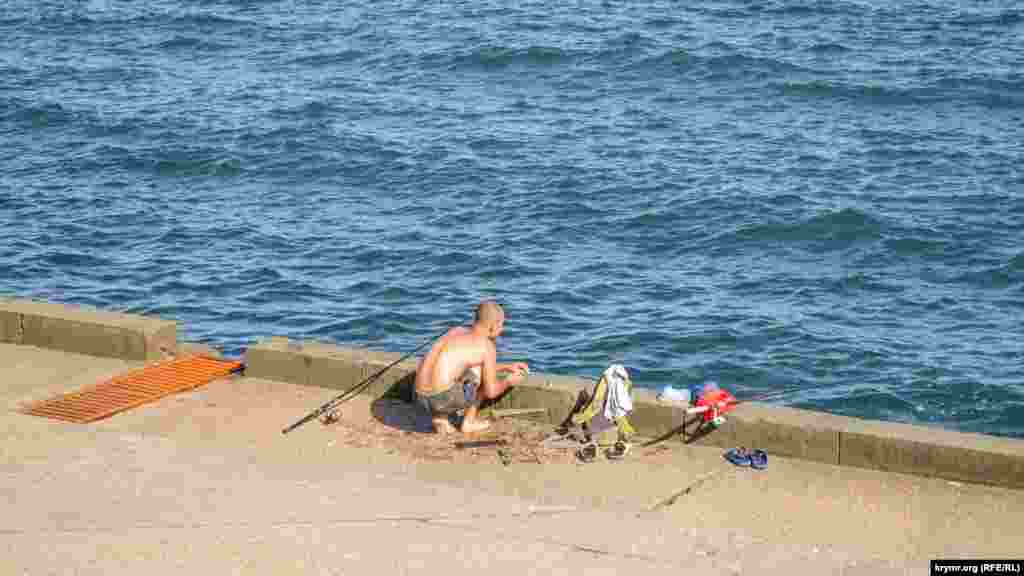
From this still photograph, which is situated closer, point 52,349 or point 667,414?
point 667,414

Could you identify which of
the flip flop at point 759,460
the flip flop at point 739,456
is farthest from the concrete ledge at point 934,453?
the flip flop at point 739,456

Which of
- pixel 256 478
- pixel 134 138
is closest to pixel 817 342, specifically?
pixel 256 478

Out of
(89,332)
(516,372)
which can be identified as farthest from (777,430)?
(89,332)

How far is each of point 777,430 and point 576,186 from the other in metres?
16.8

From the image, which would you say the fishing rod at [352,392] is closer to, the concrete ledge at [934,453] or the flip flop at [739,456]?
the flip flop at [739,456]

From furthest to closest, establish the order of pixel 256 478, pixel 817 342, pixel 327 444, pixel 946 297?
pixel 946 297
pixel 817 342
pixel 327 444
pixel 256 478

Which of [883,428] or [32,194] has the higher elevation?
[883,428]

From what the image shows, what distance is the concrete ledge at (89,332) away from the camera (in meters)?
12.6

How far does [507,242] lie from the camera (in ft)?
79.8

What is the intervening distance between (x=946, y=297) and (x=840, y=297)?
134 centimetres

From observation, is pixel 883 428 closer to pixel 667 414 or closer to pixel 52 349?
pixel 667 414

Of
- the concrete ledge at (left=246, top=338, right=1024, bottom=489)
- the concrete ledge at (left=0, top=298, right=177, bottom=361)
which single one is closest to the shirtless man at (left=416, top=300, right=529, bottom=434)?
the concrete ledge at (left=246, top=338, right=1024, bottom=489)

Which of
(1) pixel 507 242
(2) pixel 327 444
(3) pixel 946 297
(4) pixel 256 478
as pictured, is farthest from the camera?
(1) pixel 507 242

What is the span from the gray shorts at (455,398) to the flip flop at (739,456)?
5.46 feet
